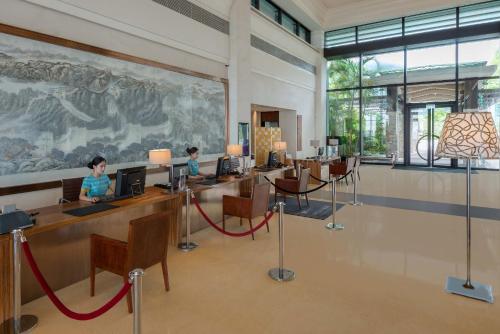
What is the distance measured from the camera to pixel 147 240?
2.96m

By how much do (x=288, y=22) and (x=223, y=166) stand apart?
823 cm

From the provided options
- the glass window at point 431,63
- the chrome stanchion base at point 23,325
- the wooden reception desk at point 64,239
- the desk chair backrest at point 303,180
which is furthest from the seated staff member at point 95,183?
the glass window at point 431,63

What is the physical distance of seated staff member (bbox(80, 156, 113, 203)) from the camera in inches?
149

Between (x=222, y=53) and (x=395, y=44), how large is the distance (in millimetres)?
8467

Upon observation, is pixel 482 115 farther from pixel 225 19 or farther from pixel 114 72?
pixel 225 19

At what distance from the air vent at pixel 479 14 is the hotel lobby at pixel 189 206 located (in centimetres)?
639

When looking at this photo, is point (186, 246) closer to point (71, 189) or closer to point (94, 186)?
point (94, 186)

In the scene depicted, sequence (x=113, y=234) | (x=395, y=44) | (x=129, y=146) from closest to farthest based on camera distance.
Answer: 1. (x=113, y=234)
2. (x=129, y=146)
3. (x=395, y=44)

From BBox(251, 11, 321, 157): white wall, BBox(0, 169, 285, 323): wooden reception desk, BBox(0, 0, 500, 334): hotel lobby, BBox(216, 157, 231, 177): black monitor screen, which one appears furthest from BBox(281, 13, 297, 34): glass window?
BBox(0, 169, 285, 323): wooden reception desk

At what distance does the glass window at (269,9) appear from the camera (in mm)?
10117

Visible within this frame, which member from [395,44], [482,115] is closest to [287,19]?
[395,44]

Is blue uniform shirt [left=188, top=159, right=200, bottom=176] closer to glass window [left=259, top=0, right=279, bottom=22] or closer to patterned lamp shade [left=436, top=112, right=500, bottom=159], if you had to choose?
patterned lamp shade [left=436, top=112, right=500, bottom=159]

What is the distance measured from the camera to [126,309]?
2.90 m

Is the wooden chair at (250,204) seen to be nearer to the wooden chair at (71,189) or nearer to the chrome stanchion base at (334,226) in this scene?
the chrome stanchion base at (334,226)
